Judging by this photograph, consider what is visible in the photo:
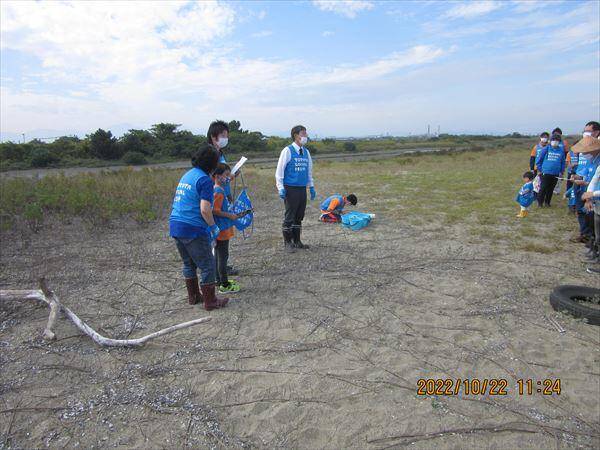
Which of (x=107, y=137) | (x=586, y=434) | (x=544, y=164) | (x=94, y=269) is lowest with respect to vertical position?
(x=586, y=434)

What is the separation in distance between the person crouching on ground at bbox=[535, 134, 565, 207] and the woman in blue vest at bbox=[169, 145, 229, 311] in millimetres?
7779

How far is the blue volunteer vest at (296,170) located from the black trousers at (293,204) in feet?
0.33

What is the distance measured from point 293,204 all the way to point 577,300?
3.74 metres

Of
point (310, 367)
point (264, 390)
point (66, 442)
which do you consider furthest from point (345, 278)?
point (66, 442)

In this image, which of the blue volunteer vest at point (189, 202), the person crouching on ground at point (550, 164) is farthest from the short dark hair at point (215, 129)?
the person crouching on ground at point (550, 164)

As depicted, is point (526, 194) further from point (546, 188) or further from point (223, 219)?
point (223, 219)

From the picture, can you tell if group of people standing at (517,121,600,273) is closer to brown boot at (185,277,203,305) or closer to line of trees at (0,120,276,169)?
brown boot at (185,277,203,305)

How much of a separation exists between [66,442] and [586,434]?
3235 millimetres

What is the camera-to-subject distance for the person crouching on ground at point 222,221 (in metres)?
4.16

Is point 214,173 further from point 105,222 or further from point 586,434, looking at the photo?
point 105,222

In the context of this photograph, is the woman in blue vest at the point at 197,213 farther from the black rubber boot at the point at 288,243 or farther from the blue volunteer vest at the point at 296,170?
the black rubber boot at the point at 288,243

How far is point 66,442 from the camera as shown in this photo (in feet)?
7.77

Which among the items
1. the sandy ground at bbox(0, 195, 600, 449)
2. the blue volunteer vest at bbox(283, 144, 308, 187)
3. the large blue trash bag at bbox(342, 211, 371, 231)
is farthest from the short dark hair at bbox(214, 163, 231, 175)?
the large blue trash bag at bbox(342, 211, 371, 231)

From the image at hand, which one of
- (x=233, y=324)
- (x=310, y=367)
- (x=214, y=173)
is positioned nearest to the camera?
(x=310, y=367)
